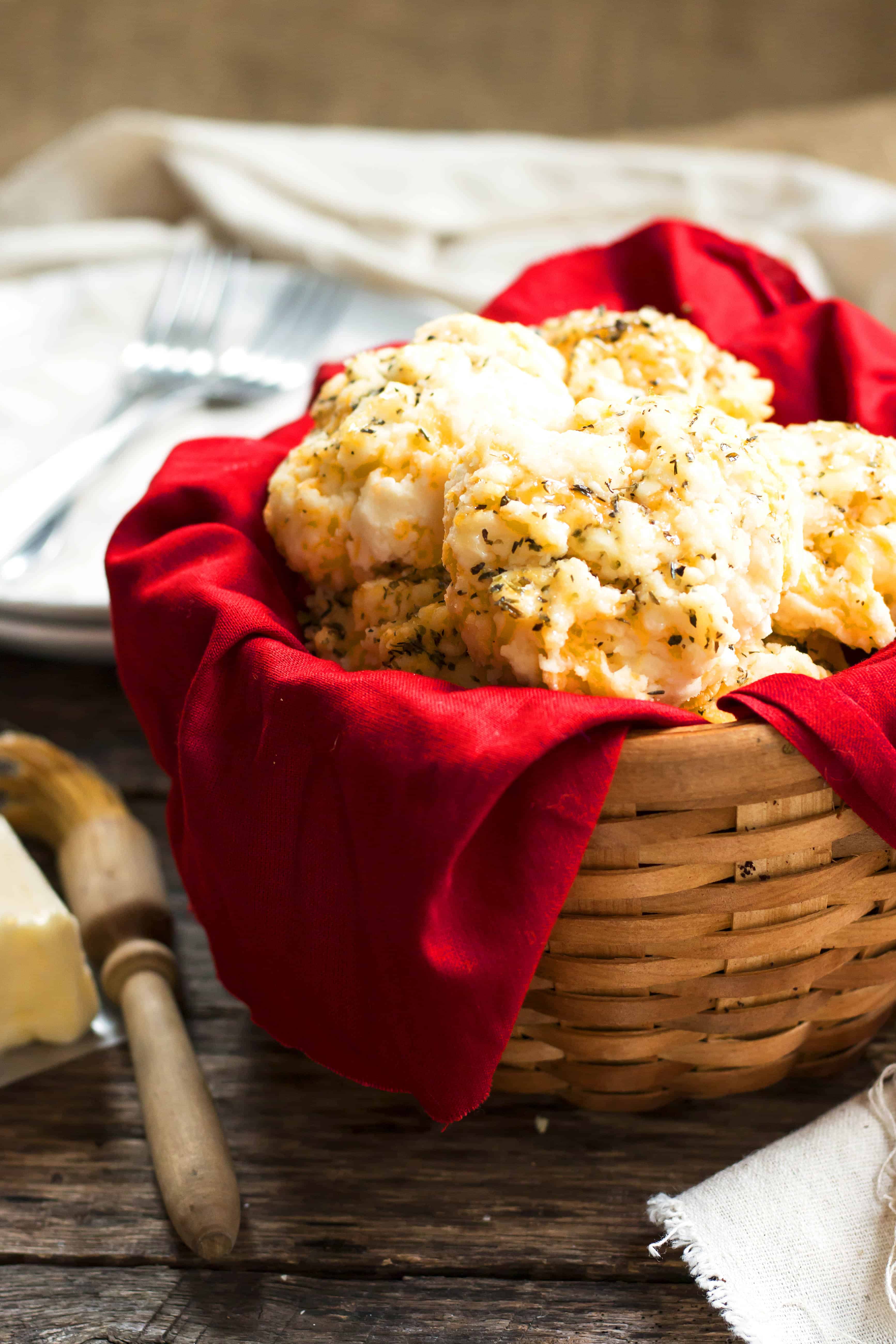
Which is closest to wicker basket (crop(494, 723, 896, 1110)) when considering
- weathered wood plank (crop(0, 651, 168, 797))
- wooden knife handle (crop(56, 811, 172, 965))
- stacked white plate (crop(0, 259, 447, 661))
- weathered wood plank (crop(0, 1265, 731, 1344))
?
weathered wood plank (crop(0, 1265, 731, 1344))

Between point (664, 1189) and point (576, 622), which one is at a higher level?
point (576, 622)

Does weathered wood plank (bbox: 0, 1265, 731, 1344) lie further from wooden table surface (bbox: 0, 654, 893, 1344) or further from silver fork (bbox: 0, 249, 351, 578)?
silver fork (bbox: 0, 249, 351, 578)

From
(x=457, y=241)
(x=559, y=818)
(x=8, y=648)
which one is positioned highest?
(x=559, y=818)

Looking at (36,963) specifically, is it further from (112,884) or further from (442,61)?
(442,61)

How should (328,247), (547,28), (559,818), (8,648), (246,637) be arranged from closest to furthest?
1. (559,818)
2. (246,637)
3. (8,648)
4. (328,247)
5. (547,28)

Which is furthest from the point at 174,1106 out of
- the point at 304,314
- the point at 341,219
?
the point at 341,219

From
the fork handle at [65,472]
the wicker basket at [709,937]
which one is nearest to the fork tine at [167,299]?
the fork handle at [65,472]

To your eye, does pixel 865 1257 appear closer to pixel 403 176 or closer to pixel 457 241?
pixel 457 241

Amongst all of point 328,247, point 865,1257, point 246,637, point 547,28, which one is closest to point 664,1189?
point 865,1257
